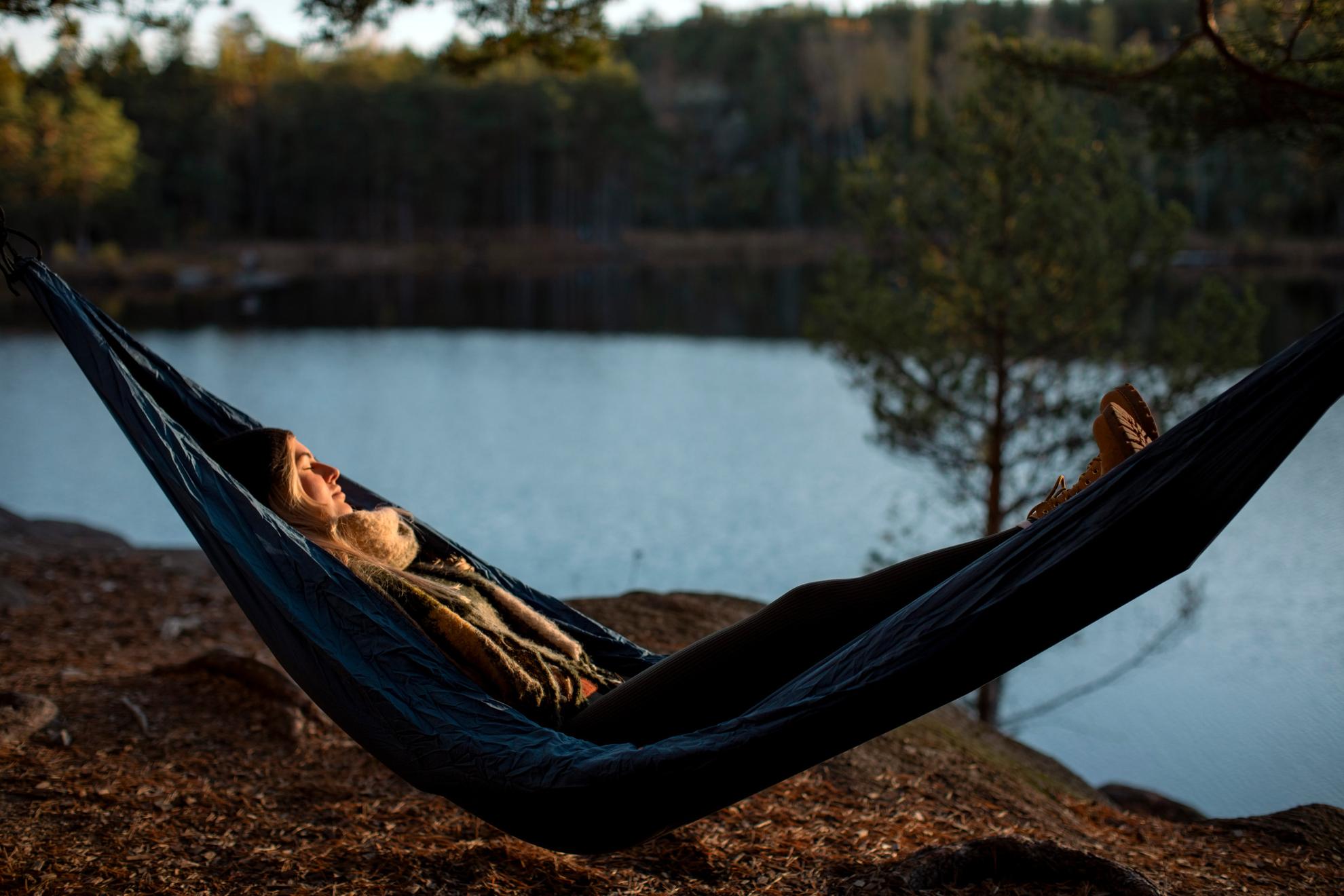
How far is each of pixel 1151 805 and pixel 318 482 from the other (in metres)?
2.73

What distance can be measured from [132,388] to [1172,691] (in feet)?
16.4

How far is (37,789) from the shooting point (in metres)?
2.04

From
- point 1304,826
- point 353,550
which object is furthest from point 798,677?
point 1304,826

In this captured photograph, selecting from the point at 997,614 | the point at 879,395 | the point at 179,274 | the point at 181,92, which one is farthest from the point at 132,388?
the point at 181,92

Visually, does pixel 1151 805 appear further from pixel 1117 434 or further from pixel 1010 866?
pixel 1117 434

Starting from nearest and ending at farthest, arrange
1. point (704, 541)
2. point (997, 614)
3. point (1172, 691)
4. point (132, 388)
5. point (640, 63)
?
1. point (997, 614)
2. point (132, 388)
3. point (1172, 691)
4. point (704, 541)
5. point (640, 63)

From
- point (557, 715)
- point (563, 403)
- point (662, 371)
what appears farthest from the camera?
point (662, 371)

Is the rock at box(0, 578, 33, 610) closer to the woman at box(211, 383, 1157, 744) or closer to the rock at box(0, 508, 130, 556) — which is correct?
the rock at box(0, 508, 130, 556)

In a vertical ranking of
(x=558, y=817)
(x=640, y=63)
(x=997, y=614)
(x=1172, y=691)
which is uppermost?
(x=640, y=63)

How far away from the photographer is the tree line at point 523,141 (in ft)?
85.9

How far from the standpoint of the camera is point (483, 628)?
188cm

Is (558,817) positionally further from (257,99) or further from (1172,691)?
(257,99)

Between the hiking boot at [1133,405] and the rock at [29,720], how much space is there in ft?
6.82

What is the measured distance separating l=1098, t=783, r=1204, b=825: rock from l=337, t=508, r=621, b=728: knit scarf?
2.14 m
